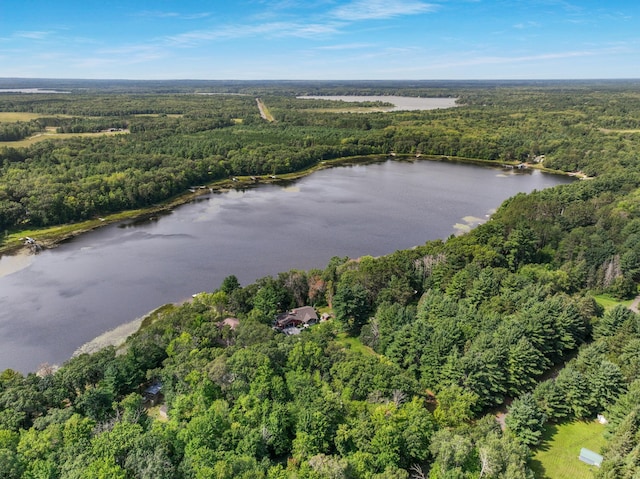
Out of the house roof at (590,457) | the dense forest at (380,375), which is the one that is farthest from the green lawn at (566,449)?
the dense forest at (380,375)

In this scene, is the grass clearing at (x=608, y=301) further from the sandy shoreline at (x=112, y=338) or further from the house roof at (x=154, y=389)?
the sandy shoreline at (x=112, y=338)

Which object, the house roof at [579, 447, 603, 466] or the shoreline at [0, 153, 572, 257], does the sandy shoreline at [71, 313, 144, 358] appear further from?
the house roof at [579, 447, 603, 466]

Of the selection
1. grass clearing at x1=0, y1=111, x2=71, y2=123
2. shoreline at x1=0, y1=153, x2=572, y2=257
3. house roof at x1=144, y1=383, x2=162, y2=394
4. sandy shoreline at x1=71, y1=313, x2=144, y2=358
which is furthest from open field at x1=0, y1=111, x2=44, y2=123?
house roof at x1=144, y1=383, x2=162, y2=394

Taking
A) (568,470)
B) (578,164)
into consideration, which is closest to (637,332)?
(568,470)

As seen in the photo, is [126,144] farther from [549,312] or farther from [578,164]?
[578,164]

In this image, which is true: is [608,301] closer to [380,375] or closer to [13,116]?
[380,375]

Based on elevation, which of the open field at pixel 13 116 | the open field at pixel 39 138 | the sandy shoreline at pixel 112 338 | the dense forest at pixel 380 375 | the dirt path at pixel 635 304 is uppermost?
the open field at pixel 13 116

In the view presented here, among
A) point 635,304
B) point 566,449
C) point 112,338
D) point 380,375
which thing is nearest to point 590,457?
point 566,449
